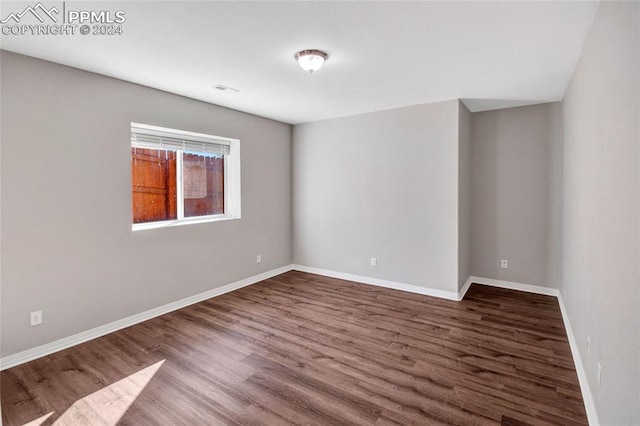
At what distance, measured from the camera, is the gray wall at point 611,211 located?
48.2 inches

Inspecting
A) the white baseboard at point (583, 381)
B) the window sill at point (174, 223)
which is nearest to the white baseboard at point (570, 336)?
the white baseboard at point (583, 381)

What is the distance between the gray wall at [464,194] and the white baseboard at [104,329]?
3018mm

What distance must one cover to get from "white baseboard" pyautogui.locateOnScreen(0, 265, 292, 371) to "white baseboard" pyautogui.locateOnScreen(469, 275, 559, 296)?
3429 millimetres

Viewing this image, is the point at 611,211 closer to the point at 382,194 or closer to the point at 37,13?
the point at 382,194

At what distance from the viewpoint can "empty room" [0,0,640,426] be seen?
1918mm

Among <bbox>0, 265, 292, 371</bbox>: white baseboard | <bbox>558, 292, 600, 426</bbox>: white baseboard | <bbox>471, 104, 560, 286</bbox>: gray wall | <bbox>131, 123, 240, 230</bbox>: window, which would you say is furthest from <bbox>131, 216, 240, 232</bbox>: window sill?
<bbox>558, 292, 600, 426</bbox>: white baseboard

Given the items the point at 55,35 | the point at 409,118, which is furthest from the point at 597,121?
the point at 55,35

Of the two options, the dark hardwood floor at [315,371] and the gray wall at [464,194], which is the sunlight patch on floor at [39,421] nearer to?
the dark hardwood floor at [315,371]

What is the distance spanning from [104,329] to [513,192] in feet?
16.9

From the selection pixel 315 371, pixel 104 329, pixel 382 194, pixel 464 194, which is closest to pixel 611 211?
pixel 315 371

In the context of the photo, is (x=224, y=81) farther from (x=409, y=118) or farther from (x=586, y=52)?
(x=586, y=52)

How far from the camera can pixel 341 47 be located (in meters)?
2.41

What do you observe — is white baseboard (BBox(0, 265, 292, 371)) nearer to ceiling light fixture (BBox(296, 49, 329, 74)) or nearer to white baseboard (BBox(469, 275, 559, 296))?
ceiling light fixture (BBox(296, 49, 329, 74))

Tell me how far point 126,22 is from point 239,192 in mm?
2621
